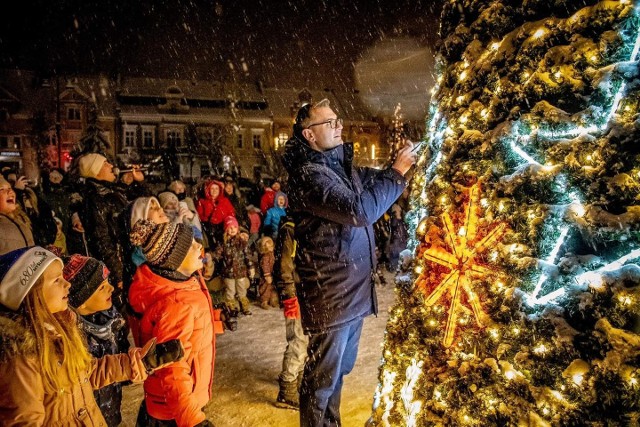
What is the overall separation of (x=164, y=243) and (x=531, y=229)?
220cm

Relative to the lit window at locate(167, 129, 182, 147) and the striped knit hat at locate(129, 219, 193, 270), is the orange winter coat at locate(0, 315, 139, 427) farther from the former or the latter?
the lit window at locate(167, 129, 182, 147)

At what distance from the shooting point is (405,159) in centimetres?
284

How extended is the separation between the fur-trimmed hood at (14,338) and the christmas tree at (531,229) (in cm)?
197

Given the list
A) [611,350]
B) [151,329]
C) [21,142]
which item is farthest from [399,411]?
[21,142]

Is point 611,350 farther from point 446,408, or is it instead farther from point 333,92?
point 333,92


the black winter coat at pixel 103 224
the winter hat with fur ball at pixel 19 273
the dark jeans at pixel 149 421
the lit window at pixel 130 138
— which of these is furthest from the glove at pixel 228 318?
the lit window at pixel 130 138

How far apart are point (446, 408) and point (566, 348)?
29.9 inches

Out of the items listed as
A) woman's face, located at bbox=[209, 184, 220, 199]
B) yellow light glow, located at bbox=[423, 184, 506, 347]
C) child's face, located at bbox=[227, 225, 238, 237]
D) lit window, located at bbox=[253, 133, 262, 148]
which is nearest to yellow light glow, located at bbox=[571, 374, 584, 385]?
yellow light glow, located at bbox=[423, 184, 506, 347]

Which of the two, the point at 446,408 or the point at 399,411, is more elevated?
the point at 446,408

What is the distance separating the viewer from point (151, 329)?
2713 mm

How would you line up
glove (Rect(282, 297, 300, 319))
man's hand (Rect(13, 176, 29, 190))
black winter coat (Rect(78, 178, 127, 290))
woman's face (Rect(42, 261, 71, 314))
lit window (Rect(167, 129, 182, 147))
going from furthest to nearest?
lit window (Rect(167, 129, 182, 147))
man's hand (Rect(13, 176, 29, 190))
black winter coat (Rect(78, 178, 127, 290))
glove (Rect(282, 297, 300, 319))
woman's face (Rect(42, 261, 71, 314))

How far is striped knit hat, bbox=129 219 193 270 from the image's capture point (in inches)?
113

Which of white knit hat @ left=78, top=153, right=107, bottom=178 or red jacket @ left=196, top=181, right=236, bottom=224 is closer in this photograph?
white knit hat @ left=78, top=153, right=107, bottom=178

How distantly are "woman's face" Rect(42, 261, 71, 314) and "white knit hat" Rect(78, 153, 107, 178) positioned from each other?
315 centimetres
